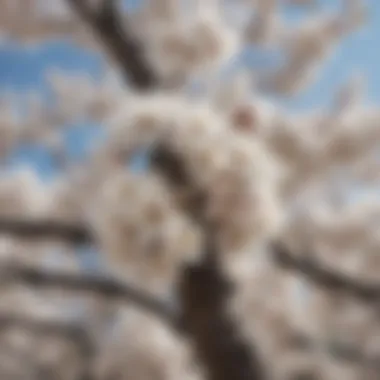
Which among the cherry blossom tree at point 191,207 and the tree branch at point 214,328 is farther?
the tree branch at point 214,328

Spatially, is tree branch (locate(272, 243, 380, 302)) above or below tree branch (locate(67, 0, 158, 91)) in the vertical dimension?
below

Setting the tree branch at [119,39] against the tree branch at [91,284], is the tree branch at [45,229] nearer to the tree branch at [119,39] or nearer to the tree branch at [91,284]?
the tree branch at [91,284]

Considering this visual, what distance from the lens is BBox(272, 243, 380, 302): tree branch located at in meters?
0.90

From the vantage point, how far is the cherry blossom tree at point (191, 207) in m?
0.68

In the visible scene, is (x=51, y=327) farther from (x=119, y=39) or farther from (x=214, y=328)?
(x=119, y=39)

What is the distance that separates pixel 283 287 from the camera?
108cm

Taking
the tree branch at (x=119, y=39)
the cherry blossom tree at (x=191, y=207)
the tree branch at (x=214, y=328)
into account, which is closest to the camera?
the cherry blossom tree at (x=191, y=207)

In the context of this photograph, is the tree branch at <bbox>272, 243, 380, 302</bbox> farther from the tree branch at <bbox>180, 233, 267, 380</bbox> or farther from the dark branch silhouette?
the dark branch silhouette

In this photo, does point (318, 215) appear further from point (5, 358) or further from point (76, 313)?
point (5, 358)

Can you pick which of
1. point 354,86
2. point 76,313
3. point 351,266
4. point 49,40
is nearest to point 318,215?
point 351,266

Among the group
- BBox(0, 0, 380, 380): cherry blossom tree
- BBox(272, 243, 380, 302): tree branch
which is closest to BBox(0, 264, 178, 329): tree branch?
BBox(0, 0, 380, 380): cherry blossom tree

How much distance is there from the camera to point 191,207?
27.4 inches

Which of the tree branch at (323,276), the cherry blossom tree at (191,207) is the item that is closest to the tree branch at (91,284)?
the cherry blossom tree at (191,207)

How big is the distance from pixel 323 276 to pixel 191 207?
30cm
